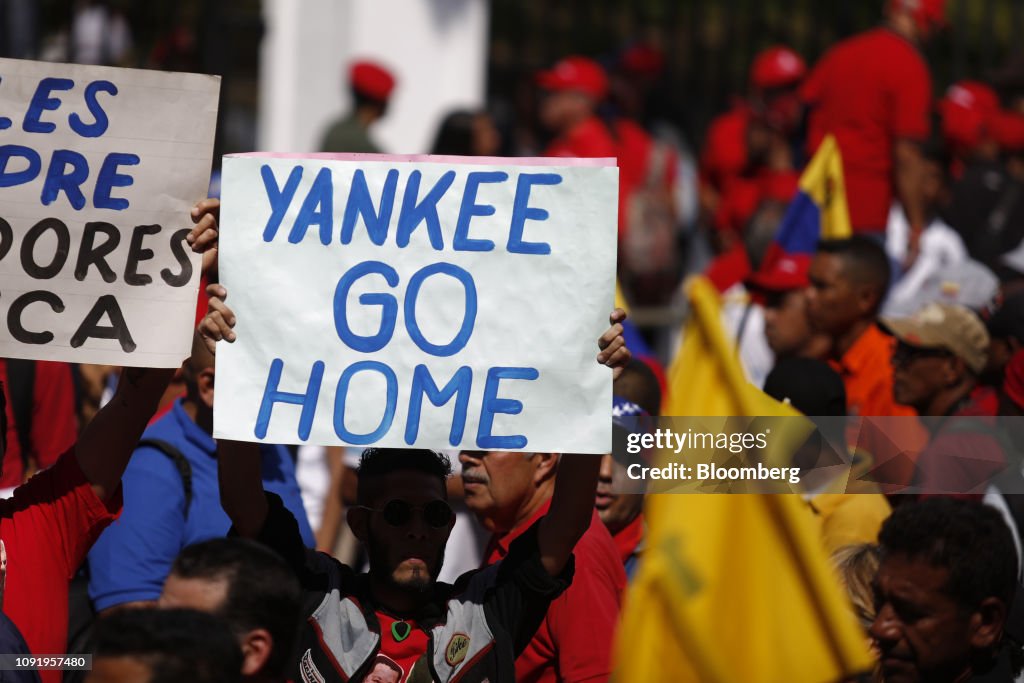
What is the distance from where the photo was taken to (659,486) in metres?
3.83

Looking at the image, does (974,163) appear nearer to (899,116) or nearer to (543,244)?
(899,116)

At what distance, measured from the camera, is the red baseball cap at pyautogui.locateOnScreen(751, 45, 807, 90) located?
1044 centimetres

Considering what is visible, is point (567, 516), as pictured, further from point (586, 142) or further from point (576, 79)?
point (576, 79)

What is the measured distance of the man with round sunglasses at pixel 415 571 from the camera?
3.59m

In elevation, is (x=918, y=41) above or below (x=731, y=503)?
above

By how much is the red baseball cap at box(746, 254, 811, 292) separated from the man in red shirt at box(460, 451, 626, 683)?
2.51m

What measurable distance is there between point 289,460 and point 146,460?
510 millimetres

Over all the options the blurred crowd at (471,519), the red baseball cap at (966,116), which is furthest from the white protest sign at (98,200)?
the red baseball cap at (966,116)

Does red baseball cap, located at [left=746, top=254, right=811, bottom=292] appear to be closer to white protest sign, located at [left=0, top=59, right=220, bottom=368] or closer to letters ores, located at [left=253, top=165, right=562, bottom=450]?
letters ores, located at [left=253, top=165, right=562, bottom=450]

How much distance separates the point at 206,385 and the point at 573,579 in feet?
4.46

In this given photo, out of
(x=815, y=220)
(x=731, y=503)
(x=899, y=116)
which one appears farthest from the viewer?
(x=899, y=116)

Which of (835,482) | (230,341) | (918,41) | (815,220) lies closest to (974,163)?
(918,41)

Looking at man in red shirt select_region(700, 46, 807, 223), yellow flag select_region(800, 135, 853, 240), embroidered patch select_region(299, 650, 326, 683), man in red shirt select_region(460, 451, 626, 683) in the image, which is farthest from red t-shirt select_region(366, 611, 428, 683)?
man in red shirt select_region(700, 46, 807, 223)
